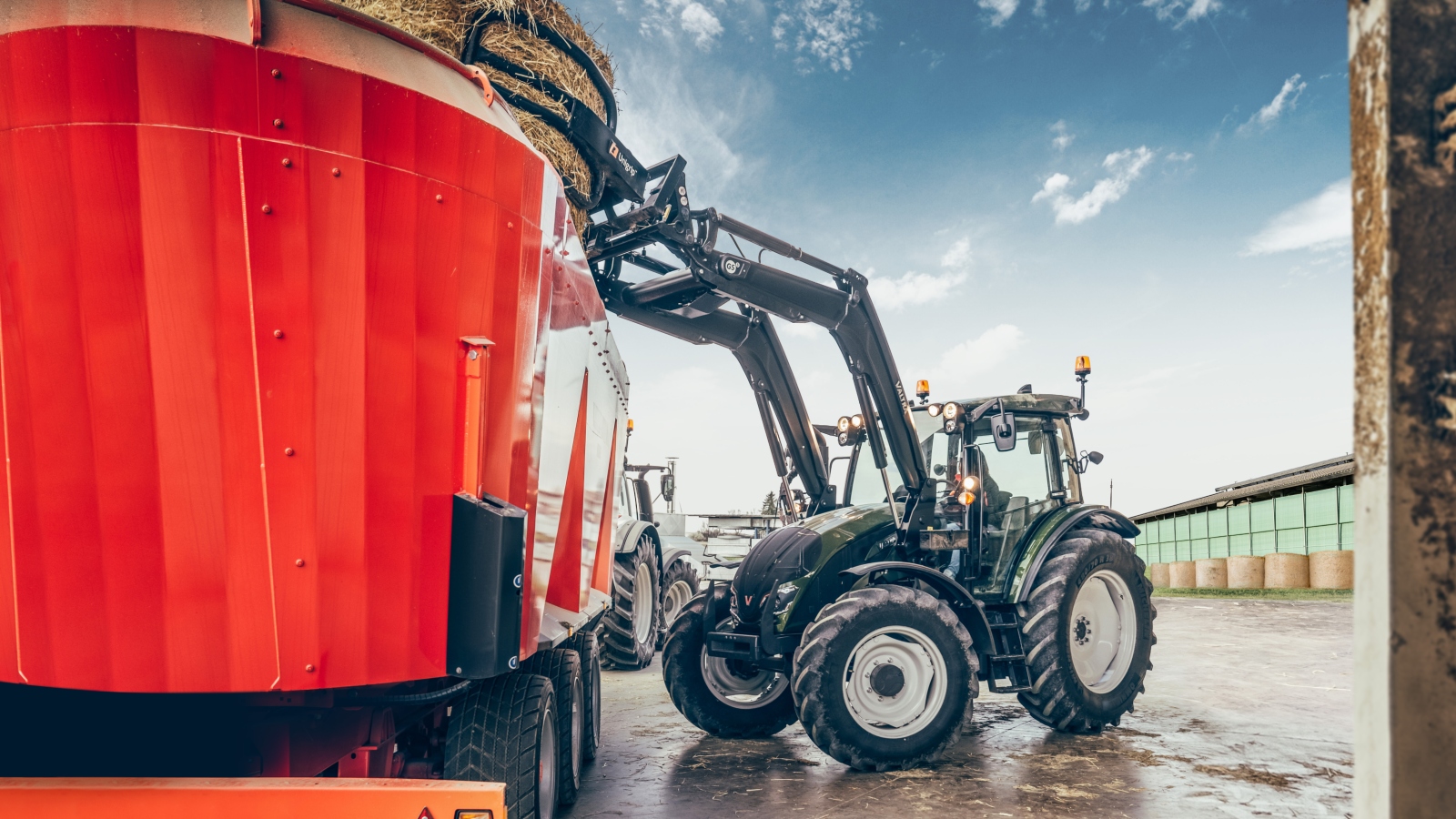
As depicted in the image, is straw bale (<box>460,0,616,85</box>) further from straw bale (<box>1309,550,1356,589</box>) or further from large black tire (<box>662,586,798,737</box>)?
straw bale (<box>1309,550,1356,589</box>)

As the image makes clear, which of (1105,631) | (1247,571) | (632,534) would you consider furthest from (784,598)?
(1247,571)

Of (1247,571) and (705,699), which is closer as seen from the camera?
(705,699)

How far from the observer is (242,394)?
256 centimetres

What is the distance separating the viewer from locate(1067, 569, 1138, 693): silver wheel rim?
7340mm

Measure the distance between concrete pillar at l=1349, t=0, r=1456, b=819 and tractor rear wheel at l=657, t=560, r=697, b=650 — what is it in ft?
38.0

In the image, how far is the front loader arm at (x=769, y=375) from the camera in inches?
278

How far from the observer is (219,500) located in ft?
8.41

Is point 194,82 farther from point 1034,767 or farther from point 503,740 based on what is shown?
point 1034,767

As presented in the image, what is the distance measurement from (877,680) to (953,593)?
36.2 inches

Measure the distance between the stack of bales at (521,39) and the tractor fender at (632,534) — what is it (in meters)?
6.57

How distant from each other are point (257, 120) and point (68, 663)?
1.55 metres

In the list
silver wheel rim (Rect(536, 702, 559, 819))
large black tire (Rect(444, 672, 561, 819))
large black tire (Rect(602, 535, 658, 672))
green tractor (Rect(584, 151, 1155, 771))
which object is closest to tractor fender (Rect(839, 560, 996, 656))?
green tractor (Rect(584, 151, 1155, 771))

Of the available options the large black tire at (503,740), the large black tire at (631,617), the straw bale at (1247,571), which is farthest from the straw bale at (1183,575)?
the large black tire at (503,740)

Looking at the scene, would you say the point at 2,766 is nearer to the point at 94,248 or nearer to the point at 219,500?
the point at 219,500
